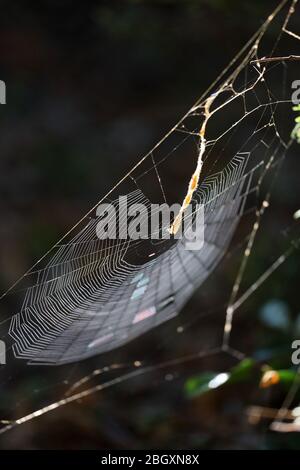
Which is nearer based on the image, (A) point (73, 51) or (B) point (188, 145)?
(B) point (188, 145)

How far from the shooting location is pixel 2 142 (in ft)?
15.9

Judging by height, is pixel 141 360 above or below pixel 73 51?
below

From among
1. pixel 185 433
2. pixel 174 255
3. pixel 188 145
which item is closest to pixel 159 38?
pixel 188 145

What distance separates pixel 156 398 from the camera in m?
2.44

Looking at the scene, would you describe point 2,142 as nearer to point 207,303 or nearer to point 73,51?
point 73,51

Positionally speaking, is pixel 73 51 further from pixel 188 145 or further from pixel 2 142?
pixel 188 145

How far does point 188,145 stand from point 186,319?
1.79 m

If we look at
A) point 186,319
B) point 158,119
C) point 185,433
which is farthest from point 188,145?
point 185,433

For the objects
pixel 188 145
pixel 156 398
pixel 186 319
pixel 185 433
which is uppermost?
pixel 188 145

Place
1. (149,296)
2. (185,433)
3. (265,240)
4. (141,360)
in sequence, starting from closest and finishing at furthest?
(149,296) → (185,433) → (141,360) → (265,240)

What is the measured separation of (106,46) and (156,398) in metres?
3.51

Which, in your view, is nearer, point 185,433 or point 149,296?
point 149,296

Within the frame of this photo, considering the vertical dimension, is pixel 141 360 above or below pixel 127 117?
below

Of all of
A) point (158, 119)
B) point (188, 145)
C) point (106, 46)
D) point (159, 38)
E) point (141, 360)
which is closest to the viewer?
point (141, 360)
